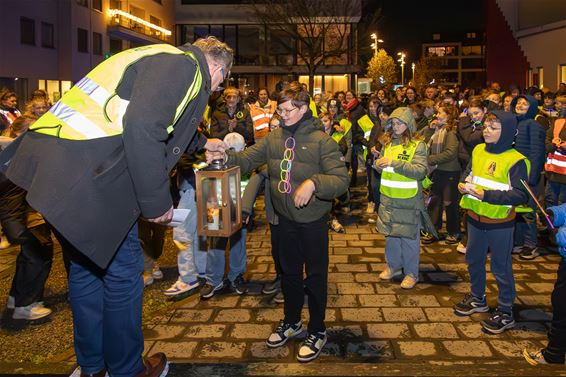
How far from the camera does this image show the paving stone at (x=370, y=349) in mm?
4742

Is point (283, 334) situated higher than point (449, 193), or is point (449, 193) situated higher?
point (449, 193)

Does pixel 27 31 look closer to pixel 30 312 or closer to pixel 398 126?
pixel 30 312

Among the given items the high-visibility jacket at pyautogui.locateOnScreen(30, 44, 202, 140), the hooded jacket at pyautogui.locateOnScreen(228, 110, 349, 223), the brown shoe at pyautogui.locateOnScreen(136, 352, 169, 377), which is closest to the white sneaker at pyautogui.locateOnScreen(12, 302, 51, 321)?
the brown shoe at pyautogui.locateOnScreen(136, 352, 169, 377)

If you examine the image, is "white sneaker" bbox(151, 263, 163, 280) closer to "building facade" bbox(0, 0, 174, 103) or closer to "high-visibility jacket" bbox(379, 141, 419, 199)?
"high-visibility jacket" bbox(379, 141, 419, 199)

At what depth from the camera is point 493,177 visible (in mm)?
5391

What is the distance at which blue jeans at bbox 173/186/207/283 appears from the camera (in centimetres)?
630

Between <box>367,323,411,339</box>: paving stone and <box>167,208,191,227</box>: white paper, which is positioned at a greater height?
<box>167,208,191,227</box>: white paper

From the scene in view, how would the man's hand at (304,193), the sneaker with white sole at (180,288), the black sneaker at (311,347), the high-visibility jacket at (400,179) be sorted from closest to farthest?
the man's hand at (304,193)
the black sneaker at (311,347)
the sneaker with white sole at (180,288)
the high-visibility jacket at (400,179)

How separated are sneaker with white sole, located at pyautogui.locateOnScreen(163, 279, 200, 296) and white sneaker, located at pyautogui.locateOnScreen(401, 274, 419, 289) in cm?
235

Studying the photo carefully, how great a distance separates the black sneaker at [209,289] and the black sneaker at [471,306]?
8.34 ft

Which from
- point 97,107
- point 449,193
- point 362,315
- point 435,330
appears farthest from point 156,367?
point 449,193

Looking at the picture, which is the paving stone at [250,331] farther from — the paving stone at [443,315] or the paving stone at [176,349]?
the paving stone at [443,315]

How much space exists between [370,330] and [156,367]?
2301 mm

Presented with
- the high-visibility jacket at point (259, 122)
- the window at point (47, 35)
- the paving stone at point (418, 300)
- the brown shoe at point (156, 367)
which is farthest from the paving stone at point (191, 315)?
the window at point (47, 35)
